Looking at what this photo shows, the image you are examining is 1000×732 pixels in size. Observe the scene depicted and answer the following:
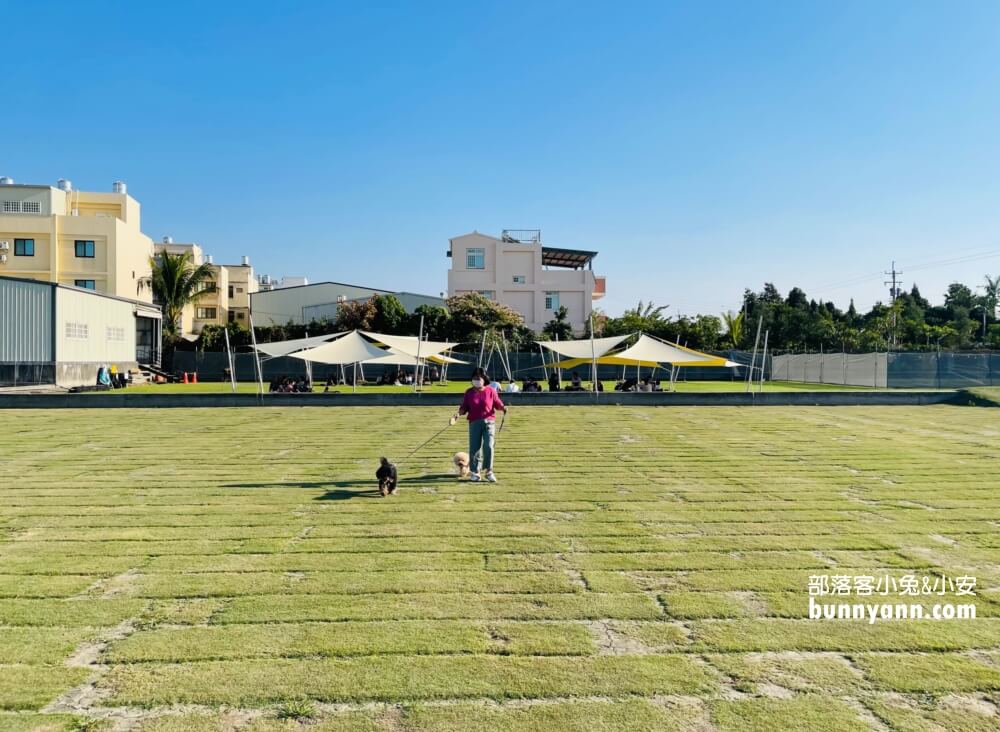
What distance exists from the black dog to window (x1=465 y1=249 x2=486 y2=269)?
4255 cm

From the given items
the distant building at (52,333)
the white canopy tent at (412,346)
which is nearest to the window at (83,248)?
the distant building at (52,333)

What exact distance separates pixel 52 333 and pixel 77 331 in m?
1.79

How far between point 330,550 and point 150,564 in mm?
1288

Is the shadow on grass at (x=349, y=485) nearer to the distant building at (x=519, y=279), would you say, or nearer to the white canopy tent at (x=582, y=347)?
the white canopy tent at (x=582, y=347)

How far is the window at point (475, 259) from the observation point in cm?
4953

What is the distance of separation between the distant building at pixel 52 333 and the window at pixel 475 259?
23.5 m

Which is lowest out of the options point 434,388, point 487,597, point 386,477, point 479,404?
point 487,597

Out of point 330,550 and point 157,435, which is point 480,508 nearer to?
point 330,550

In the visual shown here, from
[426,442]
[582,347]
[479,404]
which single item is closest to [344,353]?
[582,347]

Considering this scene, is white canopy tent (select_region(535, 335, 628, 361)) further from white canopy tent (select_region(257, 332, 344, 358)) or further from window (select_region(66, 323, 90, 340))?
window (select_region(66, 323, 90, 340))

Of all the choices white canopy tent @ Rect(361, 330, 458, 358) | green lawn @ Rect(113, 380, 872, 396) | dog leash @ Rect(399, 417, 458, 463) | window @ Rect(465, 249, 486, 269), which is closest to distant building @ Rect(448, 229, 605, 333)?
window @ Rect(465, 249, 486, 269)

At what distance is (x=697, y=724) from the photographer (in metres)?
2.99

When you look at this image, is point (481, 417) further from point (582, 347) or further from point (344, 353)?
point (582, 347)

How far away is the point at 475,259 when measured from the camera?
49625 mm
